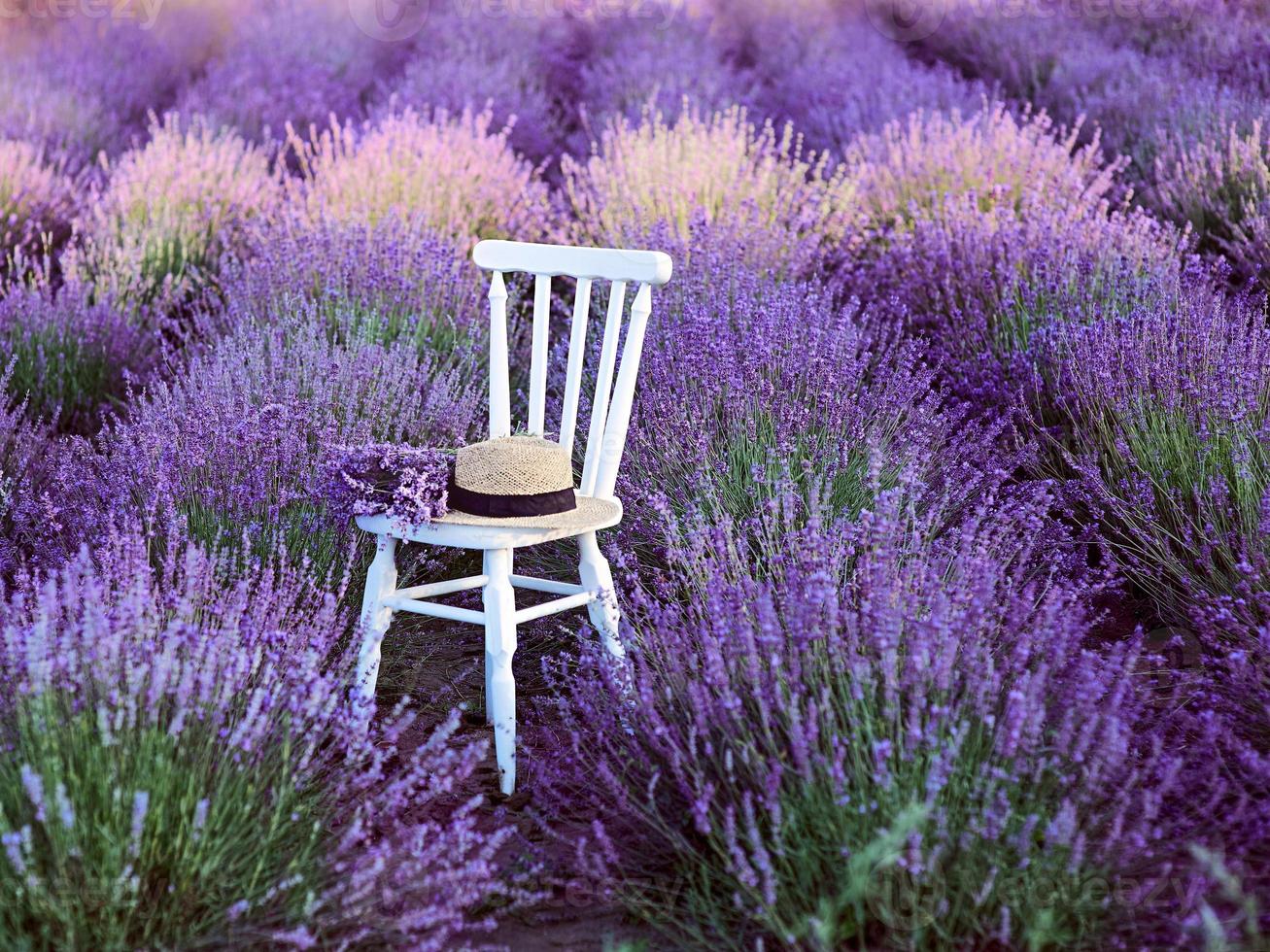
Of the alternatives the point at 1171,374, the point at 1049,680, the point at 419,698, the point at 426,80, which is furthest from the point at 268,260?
the point at 426,80

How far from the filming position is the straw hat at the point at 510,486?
2344mm

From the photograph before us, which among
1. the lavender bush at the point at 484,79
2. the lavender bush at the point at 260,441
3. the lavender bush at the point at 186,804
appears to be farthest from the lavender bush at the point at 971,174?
the lavender bush at the point at 186,804

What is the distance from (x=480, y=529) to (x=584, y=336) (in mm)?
588

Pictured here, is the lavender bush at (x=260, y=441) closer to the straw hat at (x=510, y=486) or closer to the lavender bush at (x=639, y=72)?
the straw hat at (x=510, y=486)

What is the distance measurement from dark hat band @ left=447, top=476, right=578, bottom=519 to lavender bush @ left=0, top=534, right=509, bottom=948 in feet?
1.30

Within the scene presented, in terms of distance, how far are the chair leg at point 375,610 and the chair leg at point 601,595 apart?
39 cm

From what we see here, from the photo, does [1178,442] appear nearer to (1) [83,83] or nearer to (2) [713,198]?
(2) [713,198]

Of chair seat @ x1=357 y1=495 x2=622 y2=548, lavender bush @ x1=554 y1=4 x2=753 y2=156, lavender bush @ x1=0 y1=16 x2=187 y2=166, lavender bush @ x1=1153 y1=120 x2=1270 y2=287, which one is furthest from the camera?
lavender bush @ x1=554 y1=4 x2=753 y2=156

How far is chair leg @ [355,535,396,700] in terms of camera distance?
2385 millimetres

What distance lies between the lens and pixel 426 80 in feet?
27.7

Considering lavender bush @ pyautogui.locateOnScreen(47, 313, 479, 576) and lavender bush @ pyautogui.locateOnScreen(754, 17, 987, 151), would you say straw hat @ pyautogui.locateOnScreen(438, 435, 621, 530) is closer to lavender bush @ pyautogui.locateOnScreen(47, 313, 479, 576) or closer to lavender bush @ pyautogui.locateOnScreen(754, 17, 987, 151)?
lavender bush @ pyautogui.locateOnScreen(47, 313, 479, 576)

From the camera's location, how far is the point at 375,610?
2441 mm

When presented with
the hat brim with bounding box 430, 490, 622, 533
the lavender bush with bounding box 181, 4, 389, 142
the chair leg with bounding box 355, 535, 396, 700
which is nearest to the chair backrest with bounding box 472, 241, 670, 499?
the hat brim with bounding box 430, 490, 622, 533

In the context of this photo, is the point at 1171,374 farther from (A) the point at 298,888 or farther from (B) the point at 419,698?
(A) the point at 298,888
